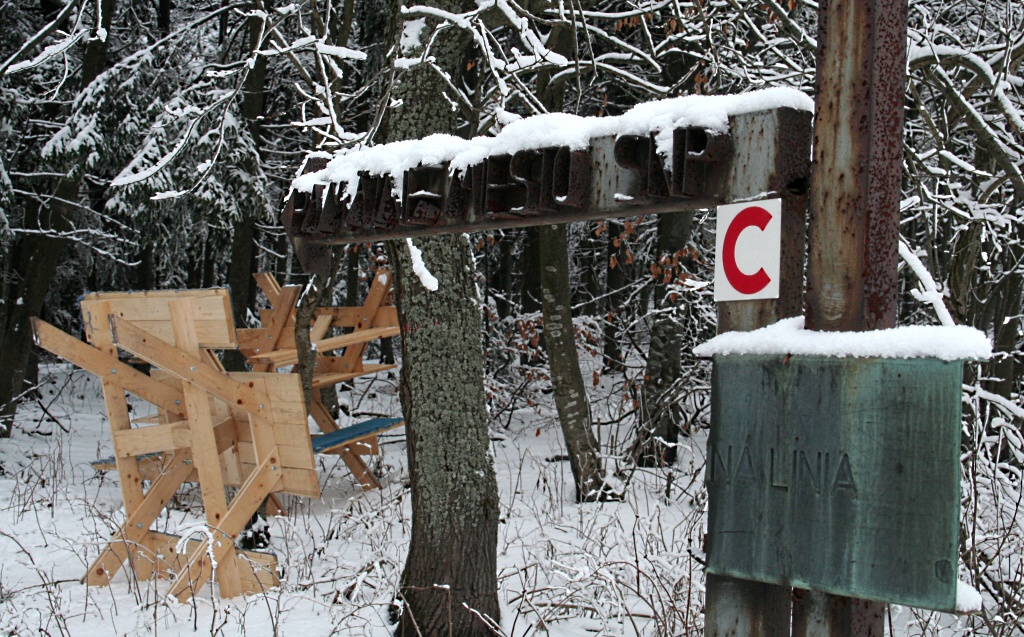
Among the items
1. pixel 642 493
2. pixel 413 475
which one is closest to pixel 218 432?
pixel 413 475

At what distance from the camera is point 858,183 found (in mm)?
2049

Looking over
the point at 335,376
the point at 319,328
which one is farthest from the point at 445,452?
the point at 335,376

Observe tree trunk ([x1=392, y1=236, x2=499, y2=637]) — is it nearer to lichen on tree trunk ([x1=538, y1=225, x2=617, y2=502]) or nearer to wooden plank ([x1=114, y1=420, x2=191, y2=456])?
wooden plank ([x1=114, y1=420, x2=191, y2=456])

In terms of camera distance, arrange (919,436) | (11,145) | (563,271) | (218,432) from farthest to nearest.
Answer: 1. (11,145)
2. (563,271)
3. (218,432)
4. (919,436)

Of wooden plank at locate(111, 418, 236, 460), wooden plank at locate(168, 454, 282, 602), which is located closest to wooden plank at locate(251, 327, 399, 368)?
wooden plank at locate(111, 418, 236, 460)

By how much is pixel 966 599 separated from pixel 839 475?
0.38 metres

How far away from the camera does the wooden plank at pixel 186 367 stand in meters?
5.04

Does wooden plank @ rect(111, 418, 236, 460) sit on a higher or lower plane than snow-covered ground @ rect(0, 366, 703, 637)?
higher

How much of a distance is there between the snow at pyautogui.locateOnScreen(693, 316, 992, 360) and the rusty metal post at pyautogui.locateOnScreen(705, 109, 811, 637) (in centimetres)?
7

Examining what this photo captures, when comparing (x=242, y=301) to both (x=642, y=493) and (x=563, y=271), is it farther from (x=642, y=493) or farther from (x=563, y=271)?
(x=642, y=493)

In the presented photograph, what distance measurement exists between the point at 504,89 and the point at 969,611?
290cm

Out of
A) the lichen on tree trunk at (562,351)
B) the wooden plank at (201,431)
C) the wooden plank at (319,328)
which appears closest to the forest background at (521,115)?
the lichen on tree trunk at (562,351)

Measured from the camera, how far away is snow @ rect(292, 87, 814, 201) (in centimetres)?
220

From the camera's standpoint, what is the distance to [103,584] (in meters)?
5.28
